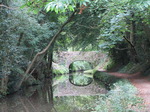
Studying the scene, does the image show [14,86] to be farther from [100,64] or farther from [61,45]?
[100,64]

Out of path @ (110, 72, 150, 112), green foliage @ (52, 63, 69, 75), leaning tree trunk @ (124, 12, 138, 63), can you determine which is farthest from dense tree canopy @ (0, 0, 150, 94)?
green foliage @ (52, 63, 69, 75)

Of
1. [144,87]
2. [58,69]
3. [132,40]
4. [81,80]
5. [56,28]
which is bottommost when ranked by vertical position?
[81,80]

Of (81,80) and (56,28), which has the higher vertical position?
(56,28)

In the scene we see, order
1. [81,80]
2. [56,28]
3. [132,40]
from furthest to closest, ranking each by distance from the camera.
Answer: [81,80], [132,40], [56,28]

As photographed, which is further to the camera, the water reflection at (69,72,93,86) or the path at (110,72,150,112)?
the water reflection at (69,72,93,86)

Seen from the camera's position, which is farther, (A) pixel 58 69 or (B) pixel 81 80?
(A) pixel 58 69

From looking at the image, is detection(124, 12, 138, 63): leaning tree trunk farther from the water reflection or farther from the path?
the water reflection

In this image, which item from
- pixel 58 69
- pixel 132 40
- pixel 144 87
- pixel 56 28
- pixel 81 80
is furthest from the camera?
pixel 58 69

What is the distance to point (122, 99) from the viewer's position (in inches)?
215

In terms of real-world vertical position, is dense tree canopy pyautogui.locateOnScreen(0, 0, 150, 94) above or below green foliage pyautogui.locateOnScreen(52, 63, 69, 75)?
above

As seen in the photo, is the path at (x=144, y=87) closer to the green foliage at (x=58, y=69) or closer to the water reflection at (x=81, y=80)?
the water reflection at (x=81, y=80)

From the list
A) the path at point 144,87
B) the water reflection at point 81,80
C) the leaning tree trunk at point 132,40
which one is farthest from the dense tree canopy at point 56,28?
the water reflection at point 81,80

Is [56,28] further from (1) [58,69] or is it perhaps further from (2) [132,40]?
(1) [58,69]

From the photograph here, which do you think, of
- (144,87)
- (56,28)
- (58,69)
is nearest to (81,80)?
(58,69)
